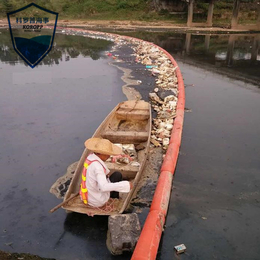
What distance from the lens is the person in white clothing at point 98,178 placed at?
159 inches

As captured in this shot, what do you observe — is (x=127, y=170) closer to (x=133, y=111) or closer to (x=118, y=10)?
(x=133, y=111)

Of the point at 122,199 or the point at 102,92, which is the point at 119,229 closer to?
the point at 122,199

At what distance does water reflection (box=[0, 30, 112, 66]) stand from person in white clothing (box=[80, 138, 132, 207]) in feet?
49.9

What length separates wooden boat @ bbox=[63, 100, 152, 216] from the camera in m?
4.52

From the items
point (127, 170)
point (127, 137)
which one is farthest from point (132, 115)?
point (127, 170)

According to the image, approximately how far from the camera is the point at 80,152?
7.14 meters

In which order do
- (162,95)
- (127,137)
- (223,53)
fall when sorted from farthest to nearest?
(223,53), (162,95), (127,137)

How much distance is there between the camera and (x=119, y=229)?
4.12m

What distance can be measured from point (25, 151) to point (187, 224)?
4789 mm

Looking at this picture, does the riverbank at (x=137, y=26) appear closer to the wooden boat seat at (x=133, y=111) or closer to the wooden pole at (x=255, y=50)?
the wooden pole at (x=255, y=50)

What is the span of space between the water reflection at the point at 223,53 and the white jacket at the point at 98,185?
1147cm

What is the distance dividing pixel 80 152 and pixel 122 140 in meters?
1.20

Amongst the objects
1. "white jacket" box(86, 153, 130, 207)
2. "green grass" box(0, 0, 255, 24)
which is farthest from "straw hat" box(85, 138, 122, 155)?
"green grass" box(0, 0, 255, 24)

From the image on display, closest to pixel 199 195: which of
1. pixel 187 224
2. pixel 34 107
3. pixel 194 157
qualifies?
pixel 187 224
